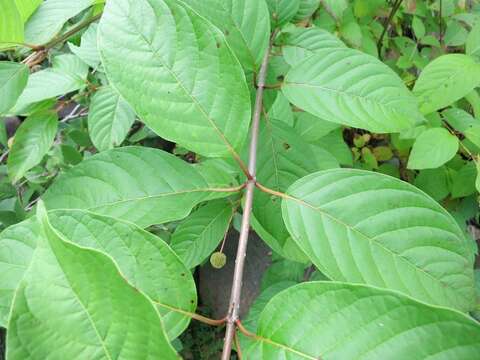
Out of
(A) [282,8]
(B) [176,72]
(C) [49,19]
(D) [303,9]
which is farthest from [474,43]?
(C) [49,19]

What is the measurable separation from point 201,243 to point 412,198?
48 centimetres

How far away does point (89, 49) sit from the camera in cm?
125

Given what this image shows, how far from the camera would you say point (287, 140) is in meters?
0.92

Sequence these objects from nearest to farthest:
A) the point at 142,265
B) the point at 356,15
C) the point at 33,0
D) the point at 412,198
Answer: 1. the point at 142,265
2. the point at 412,198
3. the point at 33,0
4. the point at 356,15

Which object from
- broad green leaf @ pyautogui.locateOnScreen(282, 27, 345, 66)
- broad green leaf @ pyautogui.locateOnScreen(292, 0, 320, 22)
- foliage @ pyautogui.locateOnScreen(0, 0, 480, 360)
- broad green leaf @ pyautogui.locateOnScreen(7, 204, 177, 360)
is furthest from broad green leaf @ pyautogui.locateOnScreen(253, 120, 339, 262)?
broad green leaf @ pyautogui.locateOnScreen(7, 204, 177, 360)

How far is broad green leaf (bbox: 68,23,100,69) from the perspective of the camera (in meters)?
1.24

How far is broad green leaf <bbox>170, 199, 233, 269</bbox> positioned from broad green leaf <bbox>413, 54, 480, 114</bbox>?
2.26 feet

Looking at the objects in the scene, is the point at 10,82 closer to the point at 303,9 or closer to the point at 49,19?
the point at 49,19

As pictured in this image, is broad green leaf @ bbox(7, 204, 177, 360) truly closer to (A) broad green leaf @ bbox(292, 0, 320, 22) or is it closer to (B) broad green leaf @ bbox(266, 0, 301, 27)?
(B) broad green leaf @ bbox(266, 0, 301, 27)

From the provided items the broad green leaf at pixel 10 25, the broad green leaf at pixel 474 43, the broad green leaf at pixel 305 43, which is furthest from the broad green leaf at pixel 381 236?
the broad green leaf at pixel 474 43

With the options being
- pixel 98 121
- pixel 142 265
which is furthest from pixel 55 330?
pixel 98 121

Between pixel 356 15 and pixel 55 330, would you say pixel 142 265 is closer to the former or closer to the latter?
pixel 55 330

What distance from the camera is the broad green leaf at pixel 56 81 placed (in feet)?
3.80

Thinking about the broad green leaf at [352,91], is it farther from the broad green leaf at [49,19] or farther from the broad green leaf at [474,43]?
the broad green leaf at [474,43]
